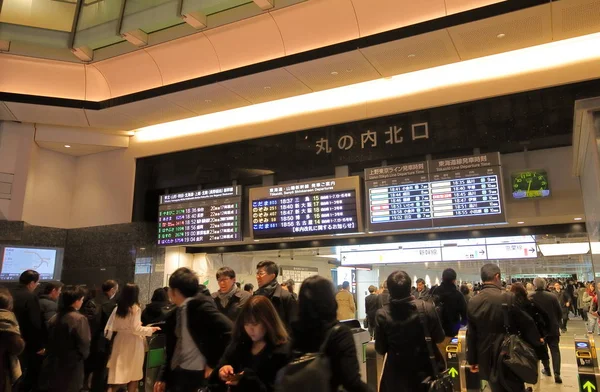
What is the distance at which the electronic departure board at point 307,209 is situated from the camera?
6.12 meters

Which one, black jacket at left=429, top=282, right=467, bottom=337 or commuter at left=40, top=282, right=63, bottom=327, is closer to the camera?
commuter at left=40, top=282, right=63, bottom=327

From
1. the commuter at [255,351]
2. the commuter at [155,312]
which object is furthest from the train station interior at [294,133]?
the commuter at [255,351]

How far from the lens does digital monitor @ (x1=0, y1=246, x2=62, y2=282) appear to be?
7.13 m

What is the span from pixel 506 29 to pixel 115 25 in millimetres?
4830

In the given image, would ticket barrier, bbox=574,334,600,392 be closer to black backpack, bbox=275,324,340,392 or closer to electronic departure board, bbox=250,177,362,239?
electronic departure board, bbox=250,177,362,239

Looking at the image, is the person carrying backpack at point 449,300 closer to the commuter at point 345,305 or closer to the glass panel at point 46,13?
the commuter at point 345,305

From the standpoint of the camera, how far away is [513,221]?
6.09 meters

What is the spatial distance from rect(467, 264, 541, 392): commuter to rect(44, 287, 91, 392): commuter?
11.1 feet

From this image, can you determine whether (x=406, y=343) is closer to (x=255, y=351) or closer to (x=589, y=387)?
(x=255, y=351)

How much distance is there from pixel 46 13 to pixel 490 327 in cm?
699

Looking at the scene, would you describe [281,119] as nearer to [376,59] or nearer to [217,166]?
[217,166]

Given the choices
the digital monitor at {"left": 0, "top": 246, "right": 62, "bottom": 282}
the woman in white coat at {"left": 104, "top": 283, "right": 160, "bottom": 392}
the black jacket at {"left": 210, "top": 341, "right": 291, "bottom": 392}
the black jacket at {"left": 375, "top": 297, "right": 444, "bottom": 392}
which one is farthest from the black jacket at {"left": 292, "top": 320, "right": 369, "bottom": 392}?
the digital monitor at {"left": 0, "top": 246, "right": 62, "bottom": 282}

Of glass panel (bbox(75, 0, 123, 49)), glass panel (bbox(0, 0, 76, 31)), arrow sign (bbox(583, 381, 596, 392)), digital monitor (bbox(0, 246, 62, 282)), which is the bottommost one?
arrow sign (bbox(583, 381, 596, 392))

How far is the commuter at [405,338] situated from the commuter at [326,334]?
1.13 m
